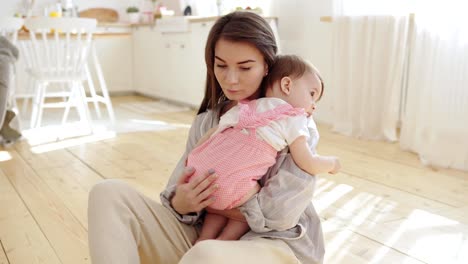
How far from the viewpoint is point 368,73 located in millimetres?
3141

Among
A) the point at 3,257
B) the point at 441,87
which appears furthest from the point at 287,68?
the point at 441,87

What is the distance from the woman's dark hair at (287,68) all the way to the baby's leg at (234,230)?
296mm

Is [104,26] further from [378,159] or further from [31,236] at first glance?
[31,236]

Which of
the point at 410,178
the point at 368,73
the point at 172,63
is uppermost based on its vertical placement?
the point at 368,73

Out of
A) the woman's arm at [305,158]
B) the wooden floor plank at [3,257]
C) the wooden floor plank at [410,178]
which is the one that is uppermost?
the woman's arm at [305,158]

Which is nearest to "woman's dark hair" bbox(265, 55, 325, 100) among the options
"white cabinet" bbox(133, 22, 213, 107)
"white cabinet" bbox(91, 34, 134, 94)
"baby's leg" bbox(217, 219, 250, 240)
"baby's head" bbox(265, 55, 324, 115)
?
"baby's head" bbox(265, 55, 324, 115)

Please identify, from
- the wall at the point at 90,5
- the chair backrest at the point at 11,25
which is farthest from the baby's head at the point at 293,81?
the wall at the point at 90,5

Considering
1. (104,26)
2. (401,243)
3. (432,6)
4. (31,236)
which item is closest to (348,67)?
(432,6)

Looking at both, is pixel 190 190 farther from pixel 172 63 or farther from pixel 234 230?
pixel 172 63

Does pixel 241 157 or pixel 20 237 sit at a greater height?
pixel 241 157

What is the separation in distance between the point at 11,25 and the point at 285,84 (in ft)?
9.74

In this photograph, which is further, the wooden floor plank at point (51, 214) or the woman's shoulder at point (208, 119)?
the wooden floor plank at point (51, 214)

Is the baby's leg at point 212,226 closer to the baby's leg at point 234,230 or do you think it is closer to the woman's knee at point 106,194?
the baby's leg at point 234,230

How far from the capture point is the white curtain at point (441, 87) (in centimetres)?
248
